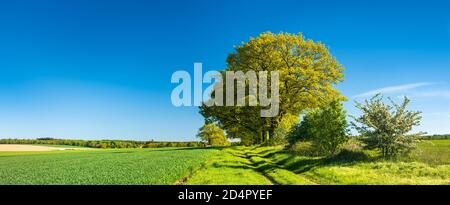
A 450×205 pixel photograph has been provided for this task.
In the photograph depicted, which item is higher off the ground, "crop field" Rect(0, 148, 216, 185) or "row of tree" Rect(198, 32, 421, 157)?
"row of tree" Rect(198, 32, 421, 157)

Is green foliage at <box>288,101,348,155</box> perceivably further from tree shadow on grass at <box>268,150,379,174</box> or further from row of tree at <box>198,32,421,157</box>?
row of tree at <box>198,32,421,157</box>

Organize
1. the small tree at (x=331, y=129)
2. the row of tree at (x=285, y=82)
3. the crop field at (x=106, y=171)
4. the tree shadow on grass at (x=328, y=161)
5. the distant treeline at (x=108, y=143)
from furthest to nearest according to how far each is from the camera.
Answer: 1. the distant treeline at (x=108, y=143)
2. the row of tree at (x=285, y=82)
3. the small tree at (x=331, y=129)
4. the tree shadow on grass at (x=328, y=161)
5. the crop field at (x=106, y=171)

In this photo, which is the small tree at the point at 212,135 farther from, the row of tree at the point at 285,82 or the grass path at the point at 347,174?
the grass path at the point at 347,174

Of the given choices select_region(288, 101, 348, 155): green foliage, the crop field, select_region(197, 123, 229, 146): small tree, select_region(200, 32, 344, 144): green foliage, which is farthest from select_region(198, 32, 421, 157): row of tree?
select_region(197, 123, 229, 146): small tree

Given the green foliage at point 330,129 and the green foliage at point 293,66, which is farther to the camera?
the green foliage at point 293,66

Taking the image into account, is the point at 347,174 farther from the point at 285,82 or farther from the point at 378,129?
the point at 285,82

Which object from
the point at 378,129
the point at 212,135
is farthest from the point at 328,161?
the point at 212,135

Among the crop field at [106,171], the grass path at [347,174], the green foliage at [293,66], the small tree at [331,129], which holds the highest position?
the green foliage at [293,66]

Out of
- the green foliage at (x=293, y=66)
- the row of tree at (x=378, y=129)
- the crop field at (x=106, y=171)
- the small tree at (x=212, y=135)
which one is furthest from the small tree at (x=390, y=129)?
the small tree at (x=212, y=135)

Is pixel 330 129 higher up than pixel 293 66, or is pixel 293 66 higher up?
pixel 293 66

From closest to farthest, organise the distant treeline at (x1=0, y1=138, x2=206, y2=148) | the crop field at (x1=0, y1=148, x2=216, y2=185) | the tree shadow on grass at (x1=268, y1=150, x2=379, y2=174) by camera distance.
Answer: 1. the crop field at (x1=0, y1=148, x2=216, y2=185)
2. the tree shadow on grass at (x1=268, y1=150, x2=379, y2=174)
3. the distant treeline at (x1=0, y1=138, x2=206, y2=148)
